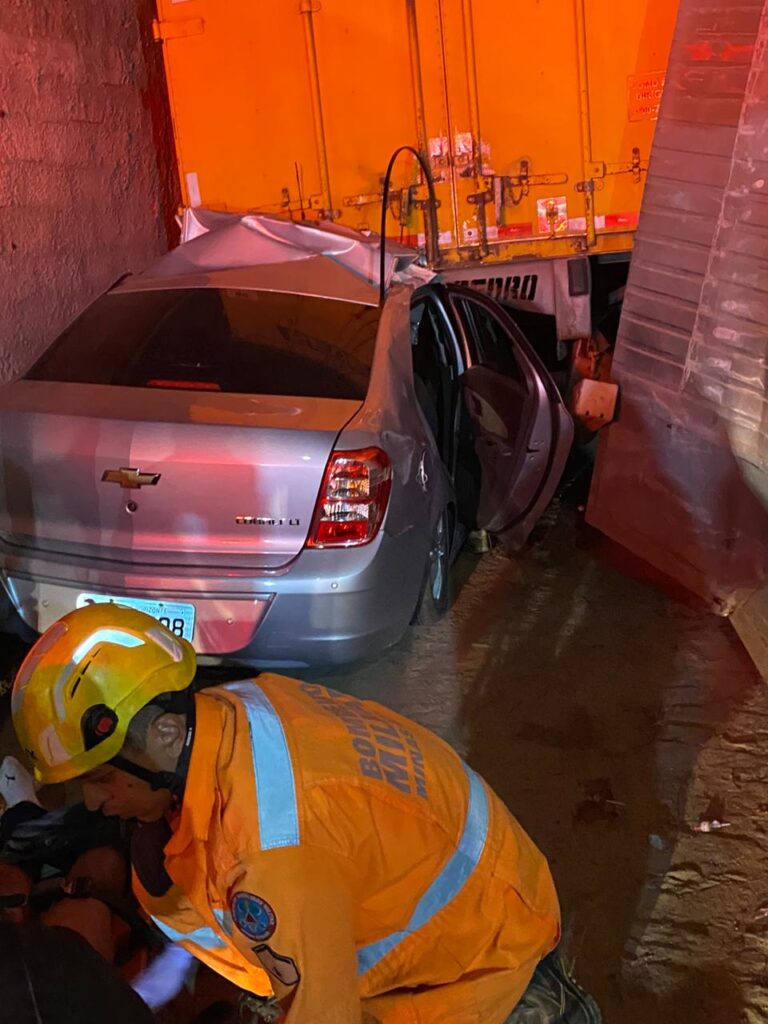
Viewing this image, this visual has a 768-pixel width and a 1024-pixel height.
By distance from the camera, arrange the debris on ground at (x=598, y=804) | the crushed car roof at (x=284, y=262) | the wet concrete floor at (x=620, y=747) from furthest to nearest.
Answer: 1. the crushed car roof at (x=284, y=262)
2. the debris on ground at (x=598, y=804)
3. the wet concrete floor at (x=620, y=747)

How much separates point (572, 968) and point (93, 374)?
247 cm

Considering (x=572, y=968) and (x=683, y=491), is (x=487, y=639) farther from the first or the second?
(x=572, y=968)

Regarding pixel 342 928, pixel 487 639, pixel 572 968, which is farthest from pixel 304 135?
pixel 342 928

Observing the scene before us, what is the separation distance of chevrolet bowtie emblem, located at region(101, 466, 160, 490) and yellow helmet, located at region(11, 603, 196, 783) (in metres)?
1.40

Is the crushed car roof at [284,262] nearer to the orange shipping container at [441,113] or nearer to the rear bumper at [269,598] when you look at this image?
the orange shipping container at [441,113]

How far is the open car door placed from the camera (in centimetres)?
443

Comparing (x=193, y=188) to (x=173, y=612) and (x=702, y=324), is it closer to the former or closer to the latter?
(x=702, y=324)

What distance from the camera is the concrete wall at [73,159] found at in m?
5.14

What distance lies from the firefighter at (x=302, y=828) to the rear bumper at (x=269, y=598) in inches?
48.2

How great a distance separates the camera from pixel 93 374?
3400 millimetres

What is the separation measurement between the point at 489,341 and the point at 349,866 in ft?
11.7

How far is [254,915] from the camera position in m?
1.38

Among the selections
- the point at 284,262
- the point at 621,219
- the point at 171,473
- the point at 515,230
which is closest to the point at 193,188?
the point at 284,262

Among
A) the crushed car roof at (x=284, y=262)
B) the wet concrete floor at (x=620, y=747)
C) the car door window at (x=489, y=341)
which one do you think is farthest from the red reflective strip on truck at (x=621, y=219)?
the wet concrete floor at (x=620, y=747)
